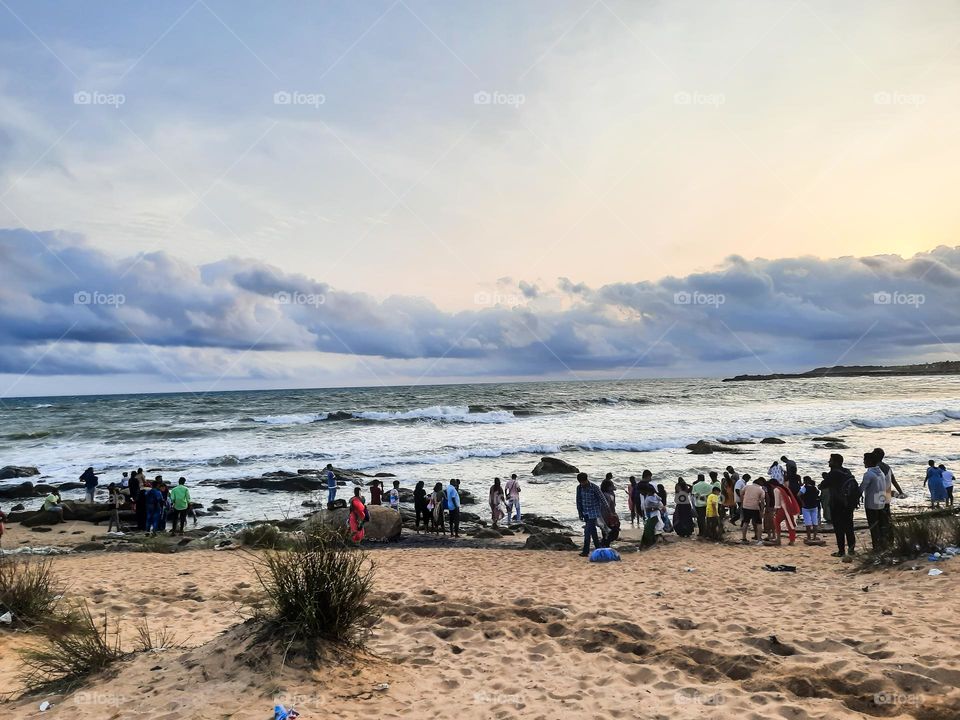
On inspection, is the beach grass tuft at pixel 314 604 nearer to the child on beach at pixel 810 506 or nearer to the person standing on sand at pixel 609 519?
the person standing on sand at pixel 609 519

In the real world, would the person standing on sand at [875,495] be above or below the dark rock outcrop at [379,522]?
above

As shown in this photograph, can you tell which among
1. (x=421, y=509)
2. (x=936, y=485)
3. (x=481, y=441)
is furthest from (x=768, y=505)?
(x=481, y=441)

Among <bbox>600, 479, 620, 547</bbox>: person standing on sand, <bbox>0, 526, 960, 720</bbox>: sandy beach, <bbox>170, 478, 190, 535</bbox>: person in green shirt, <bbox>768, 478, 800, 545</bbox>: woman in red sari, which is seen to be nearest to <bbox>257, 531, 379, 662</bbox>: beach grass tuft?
<bbox>0, 526, 960, 720</bbox>: sandy beach

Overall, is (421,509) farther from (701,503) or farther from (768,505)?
(768,505)

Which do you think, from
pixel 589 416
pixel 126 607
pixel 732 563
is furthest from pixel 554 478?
pixel 589 416

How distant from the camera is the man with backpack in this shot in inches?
415

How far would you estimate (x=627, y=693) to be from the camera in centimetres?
511

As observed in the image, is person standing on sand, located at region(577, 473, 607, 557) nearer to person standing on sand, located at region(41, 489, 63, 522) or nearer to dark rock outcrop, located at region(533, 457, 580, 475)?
dark rock outcrop, located at region(533, 457, 580, 475)

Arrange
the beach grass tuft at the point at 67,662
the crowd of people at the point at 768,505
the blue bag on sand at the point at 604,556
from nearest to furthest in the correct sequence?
the beach grass tuft at the point at 67,662 < the crowd of people at the point at 768,505 < the blue bag on sand at the point at 604,556

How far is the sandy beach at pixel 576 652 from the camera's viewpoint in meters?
4.71

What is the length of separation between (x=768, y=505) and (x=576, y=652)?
942 cm

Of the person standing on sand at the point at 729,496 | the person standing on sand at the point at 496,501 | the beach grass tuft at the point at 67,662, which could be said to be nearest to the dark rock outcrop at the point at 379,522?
the person standing on sand at the point at 496,501

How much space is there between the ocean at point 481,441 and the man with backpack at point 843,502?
6.52 metres

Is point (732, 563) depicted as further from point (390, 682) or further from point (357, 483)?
point (357, 483)
